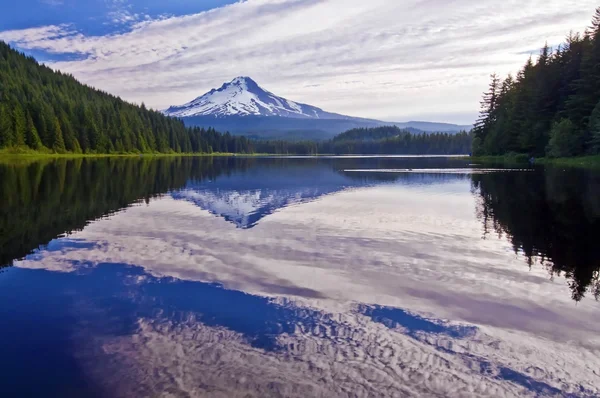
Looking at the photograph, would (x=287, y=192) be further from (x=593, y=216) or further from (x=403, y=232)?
(x=593, y=216)

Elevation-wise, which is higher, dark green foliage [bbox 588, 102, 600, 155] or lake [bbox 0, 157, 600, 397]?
dark green foliage [bbox 588, 102, 600, 155]

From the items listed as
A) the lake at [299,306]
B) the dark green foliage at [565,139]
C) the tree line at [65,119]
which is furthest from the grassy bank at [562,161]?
the tree line at [65,119]

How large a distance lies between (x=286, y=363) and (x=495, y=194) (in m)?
29.1

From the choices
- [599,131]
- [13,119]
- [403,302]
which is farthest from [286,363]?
[13,119]

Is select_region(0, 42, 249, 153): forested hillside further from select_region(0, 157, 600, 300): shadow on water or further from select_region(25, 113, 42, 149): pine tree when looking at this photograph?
select_region(0, 157, 600, 300): shadow on water

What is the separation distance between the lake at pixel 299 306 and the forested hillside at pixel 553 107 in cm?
5116

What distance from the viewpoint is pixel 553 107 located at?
78.9 meters

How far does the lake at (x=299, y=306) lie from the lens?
736cm

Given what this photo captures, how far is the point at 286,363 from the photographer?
7824 millimetres

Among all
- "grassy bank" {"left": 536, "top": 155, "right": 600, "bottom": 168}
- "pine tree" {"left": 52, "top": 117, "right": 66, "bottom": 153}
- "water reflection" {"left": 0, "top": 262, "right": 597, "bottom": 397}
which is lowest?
"water reflection" {"left": 0, "top": 262, "right": 597, "bottom": 397}

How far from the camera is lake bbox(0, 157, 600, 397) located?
7359mm

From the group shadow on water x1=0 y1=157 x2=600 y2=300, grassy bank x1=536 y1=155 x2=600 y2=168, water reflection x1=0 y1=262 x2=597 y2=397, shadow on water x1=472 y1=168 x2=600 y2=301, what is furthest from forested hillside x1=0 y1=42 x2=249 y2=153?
water reflection x1=0 y1=262 x2=597 y2=397

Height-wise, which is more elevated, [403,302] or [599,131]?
[599,131]

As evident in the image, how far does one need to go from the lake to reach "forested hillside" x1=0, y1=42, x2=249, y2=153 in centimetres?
9906
